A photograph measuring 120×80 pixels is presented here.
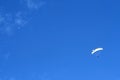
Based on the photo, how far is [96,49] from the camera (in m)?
86.6
